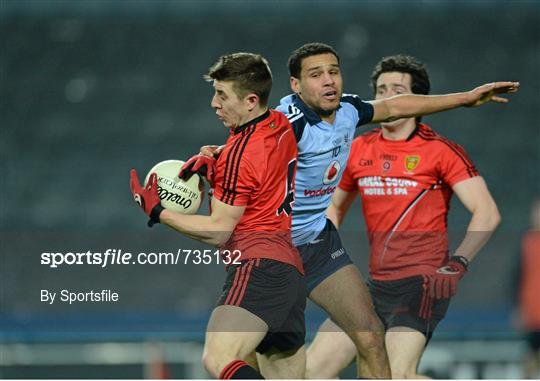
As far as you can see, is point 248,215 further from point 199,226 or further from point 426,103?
point 426,103

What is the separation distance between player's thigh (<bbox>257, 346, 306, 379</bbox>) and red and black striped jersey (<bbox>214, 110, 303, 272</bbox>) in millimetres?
649

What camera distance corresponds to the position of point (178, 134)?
479 inches

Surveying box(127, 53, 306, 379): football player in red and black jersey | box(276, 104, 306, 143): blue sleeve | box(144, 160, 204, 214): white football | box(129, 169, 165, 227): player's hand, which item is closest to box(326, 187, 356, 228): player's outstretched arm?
box(276, 104, 306, 143): blue sleeve

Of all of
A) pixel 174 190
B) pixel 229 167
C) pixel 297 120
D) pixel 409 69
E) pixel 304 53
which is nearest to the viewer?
pixel 229 167

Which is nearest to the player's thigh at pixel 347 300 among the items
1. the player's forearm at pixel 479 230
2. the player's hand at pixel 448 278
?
the player's hand at pixel 448 278

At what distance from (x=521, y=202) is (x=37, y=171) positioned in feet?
18.0

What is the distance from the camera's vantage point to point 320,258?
5117 mm

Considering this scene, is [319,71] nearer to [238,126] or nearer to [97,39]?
[238,126]

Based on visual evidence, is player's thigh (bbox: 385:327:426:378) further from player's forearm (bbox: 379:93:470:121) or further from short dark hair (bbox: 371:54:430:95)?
short dark hair (bbox: 371:54:430:95)

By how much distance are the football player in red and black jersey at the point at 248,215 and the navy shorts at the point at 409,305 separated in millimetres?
794

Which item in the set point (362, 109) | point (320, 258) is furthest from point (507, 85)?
point (320, 258)

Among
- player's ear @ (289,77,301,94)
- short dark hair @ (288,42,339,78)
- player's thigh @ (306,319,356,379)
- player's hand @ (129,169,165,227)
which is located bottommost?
player's thigh @ (306,319,356,379)

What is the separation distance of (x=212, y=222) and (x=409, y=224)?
1357 mm

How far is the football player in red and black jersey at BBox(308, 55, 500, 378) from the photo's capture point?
→ 17.1 ft
